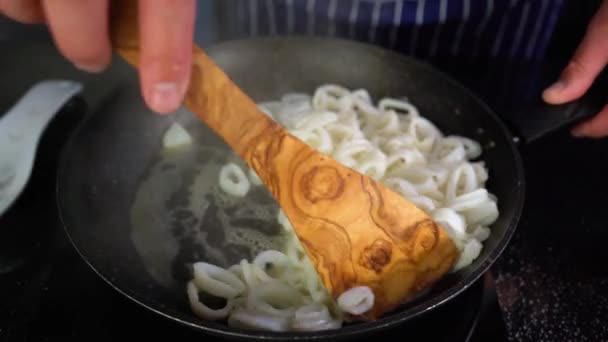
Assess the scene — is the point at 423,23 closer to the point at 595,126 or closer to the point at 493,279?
the point at 595,126

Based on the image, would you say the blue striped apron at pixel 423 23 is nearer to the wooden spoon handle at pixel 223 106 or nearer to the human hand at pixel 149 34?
the wooden spoon handle at pixel 223 106

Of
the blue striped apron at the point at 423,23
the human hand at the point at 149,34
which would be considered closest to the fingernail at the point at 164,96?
the human hand at the point at 149,34

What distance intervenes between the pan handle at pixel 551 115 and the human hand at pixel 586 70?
18 mm

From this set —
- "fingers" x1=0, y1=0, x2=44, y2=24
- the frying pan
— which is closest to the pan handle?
the frying pan

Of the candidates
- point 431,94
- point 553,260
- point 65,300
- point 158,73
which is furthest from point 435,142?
point 65,300

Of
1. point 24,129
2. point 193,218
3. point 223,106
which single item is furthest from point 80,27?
point 24,129

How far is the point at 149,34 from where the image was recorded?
1.00m

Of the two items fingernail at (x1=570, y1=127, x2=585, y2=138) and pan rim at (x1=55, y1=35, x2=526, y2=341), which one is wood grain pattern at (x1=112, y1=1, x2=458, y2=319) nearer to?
pan rim at (x1=55, y1=35, x2=526, y2=341)

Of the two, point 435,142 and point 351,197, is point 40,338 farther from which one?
point 435,142

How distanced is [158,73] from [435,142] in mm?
921

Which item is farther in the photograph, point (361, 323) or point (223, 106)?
point (223, 106)

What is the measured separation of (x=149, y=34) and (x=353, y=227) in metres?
0.59

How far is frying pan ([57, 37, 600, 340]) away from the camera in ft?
4.06

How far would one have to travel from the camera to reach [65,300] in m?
1.31
